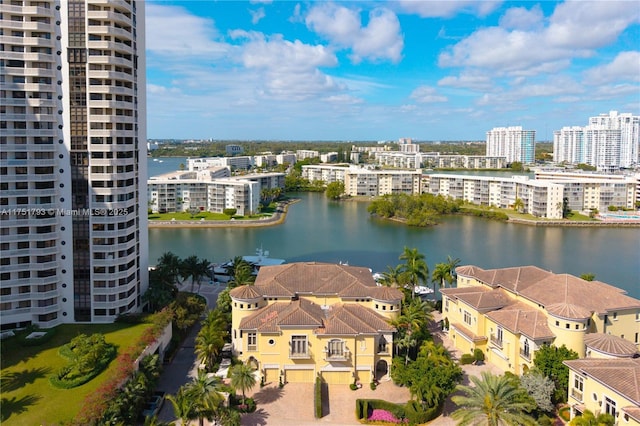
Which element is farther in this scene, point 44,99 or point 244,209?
point 244,209

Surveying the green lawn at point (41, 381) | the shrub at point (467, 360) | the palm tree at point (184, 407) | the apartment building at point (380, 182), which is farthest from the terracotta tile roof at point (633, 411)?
the apartment building at point (380, 182)

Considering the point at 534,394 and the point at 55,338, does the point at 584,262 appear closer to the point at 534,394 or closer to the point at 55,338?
the point at 534,394

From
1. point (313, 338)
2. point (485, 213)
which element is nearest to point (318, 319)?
point (313, 338)

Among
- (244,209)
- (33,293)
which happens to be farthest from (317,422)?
(244,209)

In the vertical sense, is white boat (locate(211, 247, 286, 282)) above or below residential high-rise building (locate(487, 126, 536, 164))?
below

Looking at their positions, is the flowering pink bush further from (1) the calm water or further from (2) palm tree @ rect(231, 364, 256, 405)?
(1) the calm water

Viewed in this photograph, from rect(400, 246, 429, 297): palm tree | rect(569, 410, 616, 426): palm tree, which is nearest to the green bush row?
rect(400, 246, 429, 297): palm tree

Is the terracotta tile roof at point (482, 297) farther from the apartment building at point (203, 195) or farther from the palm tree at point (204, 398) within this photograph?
the apartment building at point (203, 195)
